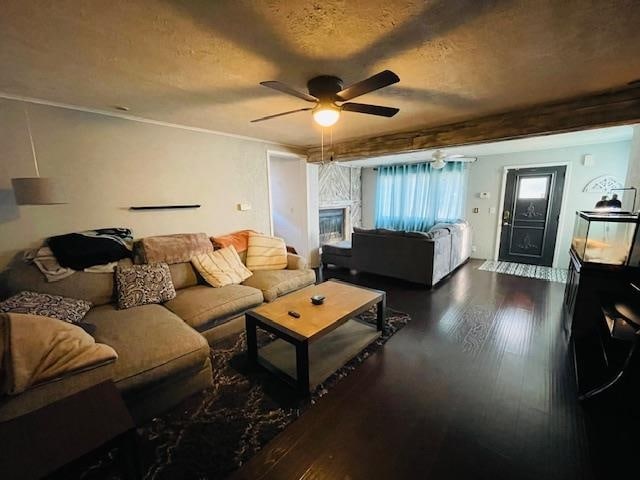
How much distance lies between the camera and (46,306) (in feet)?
6.08

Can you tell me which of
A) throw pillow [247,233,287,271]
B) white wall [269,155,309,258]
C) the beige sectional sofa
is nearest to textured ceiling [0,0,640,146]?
the beige sectional sofa

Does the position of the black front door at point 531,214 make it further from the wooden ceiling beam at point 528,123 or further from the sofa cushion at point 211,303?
the sofa cushion at point 211,303

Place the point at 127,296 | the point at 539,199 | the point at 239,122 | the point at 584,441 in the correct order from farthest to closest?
the point at 539,199 < the point at 239,122 < the point at 127,296 < the point at 584,441

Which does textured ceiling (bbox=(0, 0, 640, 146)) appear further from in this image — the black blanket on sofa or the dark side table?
the dark side table

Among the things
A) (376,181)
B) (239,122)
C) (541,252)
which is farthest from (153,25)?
(541,252)

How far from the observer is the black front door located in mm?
4672

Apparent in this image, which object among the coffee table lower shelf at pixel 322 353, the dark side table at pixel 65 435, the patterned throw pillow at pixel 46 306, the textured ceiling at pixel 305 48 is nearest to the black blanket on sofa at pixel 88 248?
the patterned throw pillow at pixel 46 306

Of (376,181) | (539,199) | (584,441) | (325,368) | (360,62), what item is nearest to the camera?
(584,441)

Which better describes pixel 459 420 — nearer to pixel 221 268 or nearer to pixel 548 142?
pixel 221 268

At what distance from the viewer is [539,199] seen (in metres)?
4.81

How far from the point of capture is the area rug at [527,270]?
424 centimetres

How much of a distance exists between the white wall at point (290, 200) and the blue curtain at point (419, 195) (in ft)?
8.57

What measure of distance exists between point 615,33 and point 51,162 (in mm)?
4151

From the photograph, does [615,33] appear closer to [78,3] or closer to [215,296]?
[78,3]
